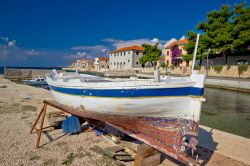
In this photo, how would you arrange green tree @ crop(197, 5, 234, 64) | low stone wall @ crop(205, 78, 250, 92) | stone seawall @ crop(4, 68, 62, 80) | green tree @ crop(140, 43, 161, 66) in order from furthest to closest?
green tree @ crop(140, 43, 161, 66) → stone seawall @ crop(4, 68, 62, 80) → green tree @ crop(197, 5, 234, 64) → low stone wall @ crop(205, 78, 250, 92)

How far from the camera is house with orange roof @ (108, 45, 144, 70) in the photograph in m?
81.8

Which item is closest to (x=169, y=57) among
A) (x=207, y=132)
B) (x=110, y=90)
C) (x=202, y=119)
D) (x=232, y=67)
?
(x=232, y=67)

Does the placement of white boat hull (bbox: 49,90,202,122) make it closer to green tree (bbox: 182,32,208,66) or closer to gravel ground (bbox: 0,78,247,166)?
gravel ground (bbox: 0,78,247,166)

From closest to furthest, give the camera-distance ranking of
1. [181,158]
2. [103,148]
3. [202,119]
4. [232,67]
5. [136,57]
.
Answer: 1. [181,158]
2. [103,148]
3. [202,119]
4. [232,67]
5. [136,57]

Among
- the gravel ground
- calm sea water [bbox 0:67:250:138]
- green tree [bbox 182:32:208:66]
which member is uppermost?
green tree [bbox 182:32:208:66]

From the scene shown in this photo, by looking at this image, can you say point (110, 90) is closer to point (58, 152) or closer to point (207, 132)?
point (58, 152)

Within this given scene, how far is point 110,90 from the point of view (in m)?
6.49

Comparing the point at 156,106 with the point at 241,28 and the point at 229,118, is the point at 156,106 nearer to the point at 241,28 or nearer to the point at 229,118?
the point at 229,118

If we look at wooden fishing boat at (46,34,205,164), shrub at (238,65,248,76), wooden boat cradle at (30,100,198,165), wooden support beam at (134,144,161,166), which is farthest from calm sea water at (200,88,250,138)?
shrub at (238,65,248,76)

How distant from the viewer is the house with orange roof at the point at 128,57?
8181 centimetres

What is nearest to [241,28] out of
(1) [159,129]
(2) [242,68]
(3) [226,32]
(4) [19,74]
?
(3) [226,32]

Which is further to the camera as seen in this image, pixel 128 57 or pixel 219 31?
pixel 128 57

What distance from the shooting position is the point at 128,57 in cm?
8312

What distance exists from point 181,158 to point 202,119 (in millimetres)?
9669
